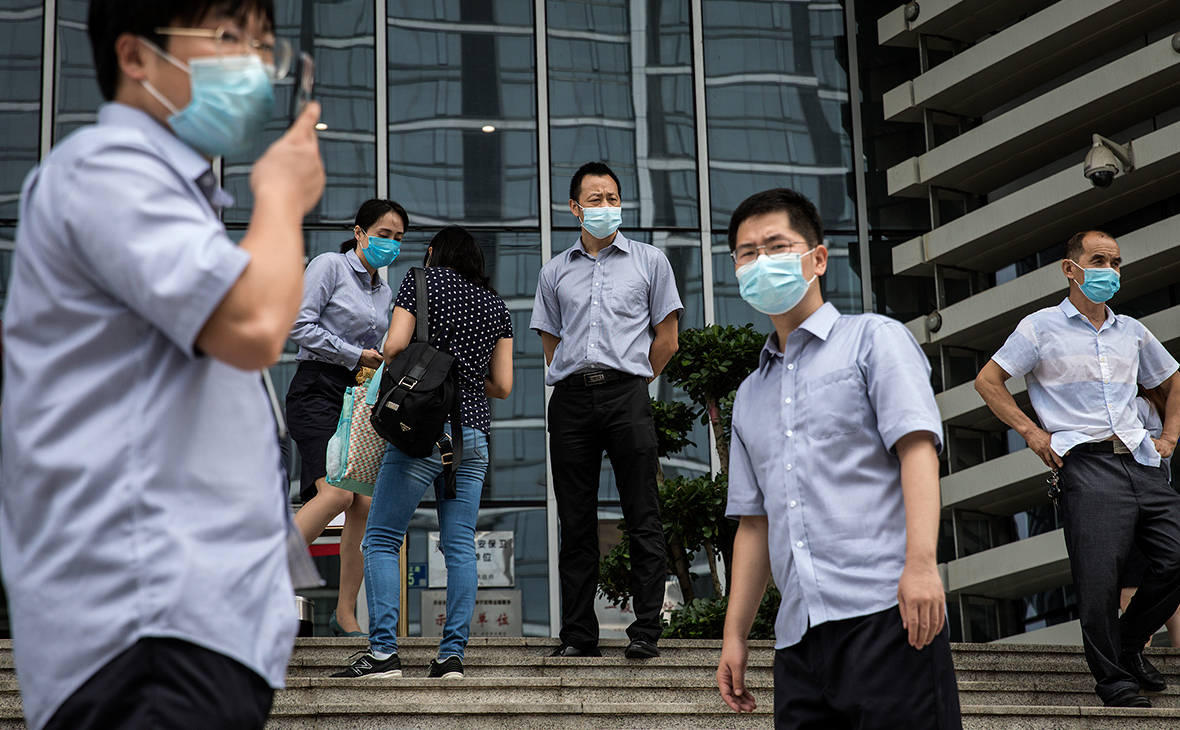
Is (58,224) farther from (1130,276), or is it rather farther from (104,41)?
(1130,276)

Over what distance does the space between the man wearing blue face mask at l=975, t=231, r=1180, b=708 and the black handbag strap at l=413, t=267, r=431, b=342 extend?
264 cm

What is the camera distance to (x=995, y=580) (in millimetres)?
10734

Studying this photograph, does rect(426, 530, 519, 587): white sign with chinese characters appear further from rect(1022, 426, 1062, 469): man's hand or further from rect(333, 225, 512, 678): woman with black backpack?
rect(1022, 426, 1062, 469): man's hand

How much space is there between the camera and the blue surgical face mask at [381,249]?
5.73m

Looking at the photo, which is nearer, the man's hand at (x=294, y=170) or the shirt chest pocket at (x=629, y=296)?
the man's hand at (x=294, y=170)

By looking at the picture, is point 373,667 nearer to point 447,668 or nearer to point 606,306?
point 447,668

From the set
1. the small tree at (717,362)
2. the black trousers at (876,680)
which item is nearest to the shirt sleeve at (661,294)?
the small tree at (717,362)

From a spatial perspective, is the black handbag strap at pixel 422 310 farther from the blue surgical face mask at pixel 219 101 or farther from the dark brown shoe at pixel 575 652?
the blue surgical face mask at pixel 219 101

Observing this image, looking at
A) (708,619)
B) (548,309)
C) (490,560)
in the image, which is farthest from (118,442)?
(490,560)

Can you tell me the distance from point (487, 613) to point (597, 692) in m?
5.48

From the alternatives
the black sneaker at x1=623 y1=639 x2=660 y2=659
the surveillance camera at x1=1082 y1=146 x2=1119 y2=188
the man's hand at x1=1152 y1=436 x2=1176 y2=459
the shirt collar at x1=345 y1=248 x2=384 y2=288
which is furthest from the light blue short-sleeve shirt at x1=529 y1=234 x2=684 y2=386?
the surveillance camera at x1=1082 y1=146 x2=1119 y2=188

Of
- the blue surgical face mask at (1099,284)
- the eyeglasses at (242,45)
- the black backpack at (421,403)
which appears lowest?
the black backpack at (421,403)

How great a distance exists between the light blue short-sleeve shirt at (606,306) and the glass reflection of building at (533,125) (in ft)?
16.0

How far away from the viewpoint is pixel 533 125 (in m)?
11.6
